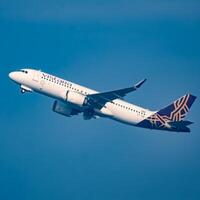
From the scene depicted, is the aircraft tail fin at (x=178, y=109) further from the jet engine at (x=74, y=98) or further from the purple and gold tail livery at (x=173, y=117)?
the jet engine at (x=74, y=98)

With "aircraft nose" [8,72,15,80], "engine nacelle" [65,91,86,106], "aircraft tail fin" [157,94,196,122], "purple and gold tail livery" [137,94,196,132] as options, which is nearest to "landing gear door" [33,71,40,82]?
"aircraft nose" [8,72,15,80]

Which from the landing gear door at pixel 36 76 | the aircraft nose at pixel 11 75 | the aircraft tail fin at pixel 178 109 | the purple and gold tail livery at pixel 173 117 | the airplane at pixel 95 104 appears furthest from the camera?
the aircraft tail fin at pixel 178 109

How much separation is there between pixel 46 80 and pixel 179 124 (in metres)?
15.6

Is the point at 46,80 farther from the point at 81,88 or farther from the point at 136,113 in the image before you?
the point at 136,113

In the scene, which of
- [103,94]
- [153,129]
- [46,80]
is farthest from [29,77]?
[153,129]

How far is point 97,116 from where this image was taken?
86.0m

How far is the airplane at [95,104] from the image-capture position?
83.4 m

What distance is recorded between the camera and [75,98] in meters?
83.2

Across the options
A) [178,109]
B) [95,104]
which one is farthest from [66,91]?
[178,109]

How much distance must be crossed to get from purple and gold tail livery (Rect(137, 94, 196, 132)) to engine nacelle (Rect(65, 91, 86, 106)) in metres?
7.55

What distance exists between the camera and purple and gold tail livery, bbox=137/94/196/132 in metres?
84.9

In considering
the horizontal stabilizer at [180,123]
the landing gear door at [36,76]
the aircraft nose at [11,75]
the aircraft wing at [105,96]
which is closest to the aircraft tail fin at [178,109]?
the horizontal stabilizer at [180,123]

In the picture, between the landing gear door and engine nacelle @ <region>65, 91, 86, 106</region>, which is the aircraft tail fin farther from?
the landing gear door

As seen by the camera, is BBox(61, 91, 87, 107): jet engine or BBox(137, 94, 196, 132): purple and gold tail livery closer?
BBox(61, 91, 87, 107): jet engine
